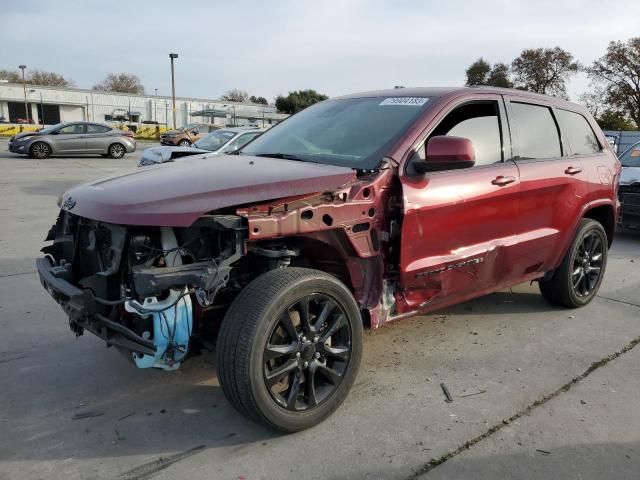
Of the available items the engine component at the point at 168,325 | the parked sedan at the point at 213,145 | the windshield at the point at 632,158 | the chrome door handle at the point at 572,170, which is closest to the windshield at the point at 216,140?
the parked sedan at the point at 213,145

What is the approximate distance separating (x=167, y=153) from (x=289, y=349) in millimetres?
9225

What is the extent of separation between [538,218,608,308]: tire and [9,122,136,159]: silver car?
19.5 metres

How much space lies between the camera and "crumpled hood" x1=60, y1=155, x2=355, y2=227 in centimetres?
253

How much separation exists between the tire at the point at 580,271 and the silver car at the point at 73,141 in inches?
767

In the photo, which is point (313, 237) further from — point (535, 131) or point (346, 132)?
point (535, 131)

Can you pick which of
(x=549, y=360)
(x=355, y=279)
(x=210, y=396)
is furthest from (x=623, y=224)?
(x=210, y=396)

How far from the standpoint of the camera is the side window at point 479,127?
3.62 metres

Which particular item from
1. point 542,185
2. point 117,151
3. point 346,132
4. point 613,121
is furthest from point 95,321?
point 613,121

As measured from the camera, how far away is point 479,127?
381 cm

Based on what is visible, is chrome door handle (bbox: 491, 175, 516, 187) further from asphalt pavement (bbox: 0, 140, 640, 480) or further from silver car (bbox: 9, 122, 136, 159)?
silver car (bbox: 9, 122, 136, 159)

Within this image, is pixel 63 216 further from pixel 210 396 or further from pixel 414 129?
→ pixel 414 129

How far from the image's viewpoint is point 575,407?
3.14 metres

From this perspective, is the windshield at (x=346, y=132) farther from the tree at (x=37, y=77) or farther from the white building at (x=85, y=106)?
the tree at (x=37, y=77)

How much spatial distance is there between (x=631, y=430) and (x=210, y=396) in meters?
2.36
